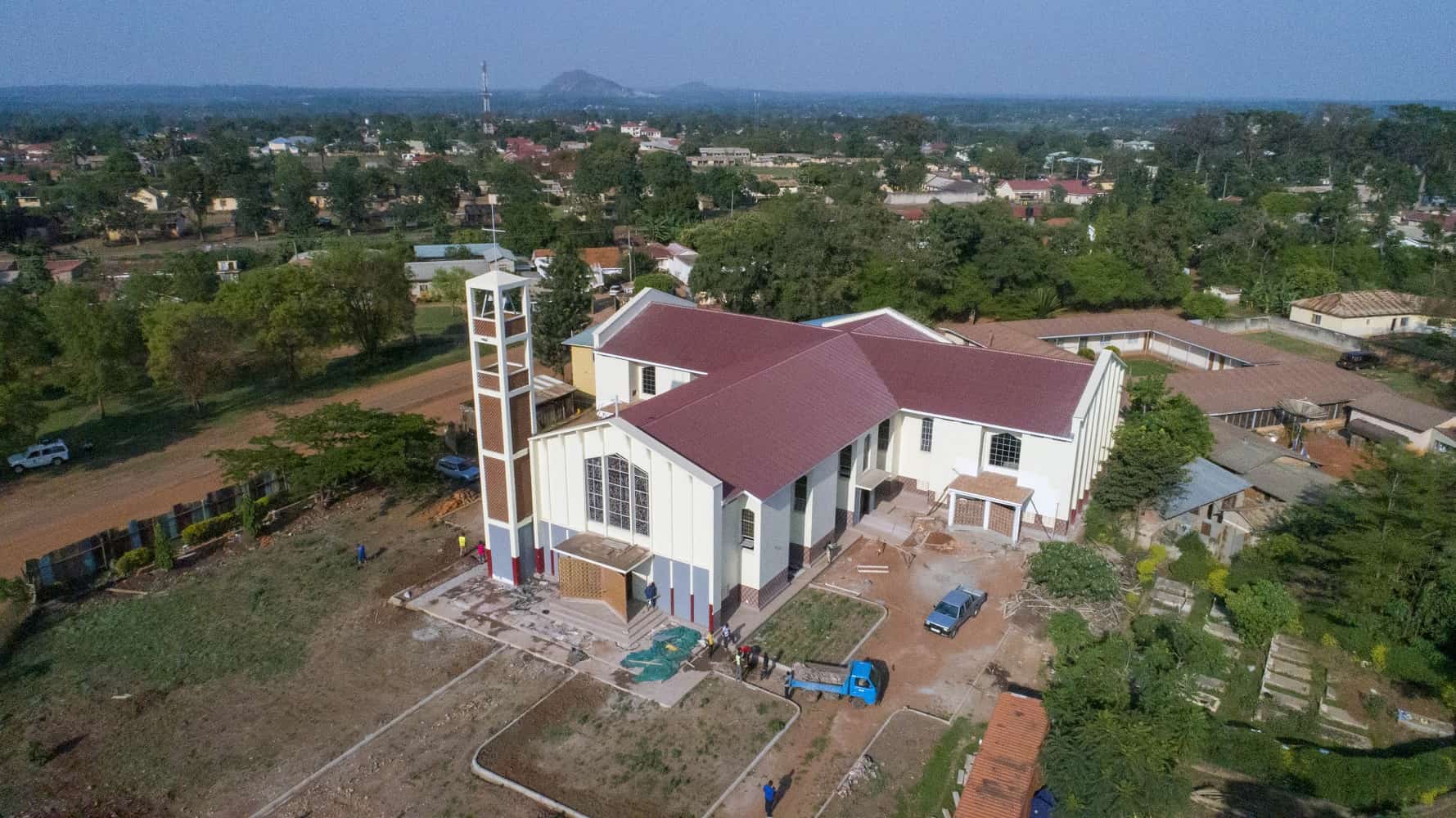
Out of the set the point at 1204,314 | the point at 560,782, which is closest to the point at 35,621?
the point at 560,782

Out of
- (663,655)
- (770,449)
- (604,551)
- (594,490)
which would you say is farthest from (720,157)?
(663,655)

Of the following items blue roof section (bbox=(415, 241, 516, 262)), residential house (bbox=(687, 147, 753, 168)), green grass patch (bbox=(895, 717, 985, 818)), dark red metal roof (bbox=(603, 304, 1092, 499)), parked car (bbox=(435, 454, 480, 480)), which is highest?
residential house (bbox=(687, 147, 753, 168))

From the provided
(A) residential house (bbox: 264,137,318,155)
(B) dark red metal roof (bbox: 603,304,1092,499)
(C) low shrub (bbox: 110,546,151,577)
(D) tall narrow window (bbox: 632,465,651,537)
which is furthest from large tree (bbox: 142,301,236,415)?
(A) residential house (bbox: 264,137,318,155)

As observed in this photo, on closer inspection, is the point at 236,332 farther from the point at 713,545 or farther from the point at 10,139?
the point at 10,139

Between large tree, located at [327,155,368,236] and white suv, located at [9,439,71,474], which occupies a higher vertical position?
large tree, located at [327,155,368,236]

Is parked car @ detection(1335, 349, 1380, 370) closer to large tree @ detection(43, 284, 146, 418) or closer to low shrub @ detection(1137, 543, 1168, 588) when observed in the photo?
low shrub @ detection(1137, 543, 1168, 588)

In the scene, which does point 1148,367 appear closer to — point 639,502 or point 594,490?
point 639,502

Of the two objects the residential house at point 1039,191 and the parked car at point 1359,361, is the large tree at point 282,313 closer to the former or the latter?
the parked car at point 1359,361
